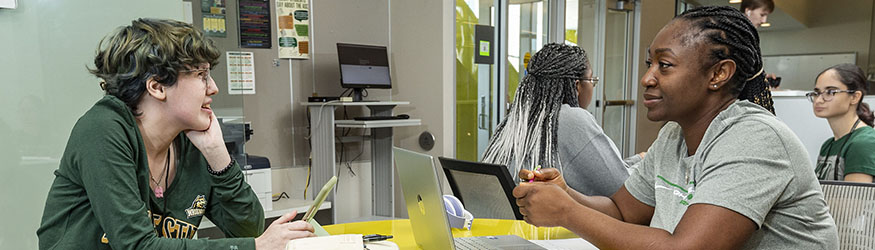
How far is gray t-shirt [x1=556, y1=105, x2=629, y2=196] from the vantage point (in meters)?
2.15

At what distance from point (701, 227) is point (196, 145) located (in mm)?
1245

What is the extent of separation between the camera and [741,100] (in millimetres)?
1262

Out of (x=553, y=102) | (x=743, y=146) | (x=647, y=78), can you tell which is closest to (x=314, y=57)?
(x=553, y=102)

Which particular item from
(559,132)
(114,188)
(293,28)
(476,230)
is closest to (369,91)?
(293,28)

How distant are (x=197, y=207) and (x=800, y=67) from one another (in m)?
8.29

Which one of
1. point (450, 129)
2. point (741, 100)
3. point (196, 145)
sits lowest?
point (450, 129)

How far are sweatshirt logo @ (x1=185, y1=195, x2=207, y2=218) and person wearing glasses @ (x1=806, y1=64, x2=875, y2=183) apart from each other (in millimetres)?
2821

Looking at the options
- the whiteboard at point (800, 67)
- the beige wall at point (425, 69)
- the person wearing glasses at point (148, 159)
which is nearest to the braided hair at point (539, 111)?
the person wearing glasses at point (148, 159)

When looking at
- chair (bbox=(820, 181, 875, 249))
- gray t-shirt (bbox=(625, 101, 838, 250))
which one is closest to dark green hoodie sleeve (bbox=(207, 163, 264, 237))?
gray t-shirt (bbox=(625, 101, 838, 250))

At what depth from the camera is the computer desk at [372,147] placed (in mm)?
3572

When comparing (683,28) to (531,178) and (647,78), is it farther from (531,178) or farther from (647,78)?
(531,178)

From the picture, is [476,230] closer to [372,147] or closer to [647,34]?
[372,147]

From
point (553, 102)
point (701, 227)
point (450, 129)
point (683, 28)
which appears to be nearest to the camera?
point (701, 227)

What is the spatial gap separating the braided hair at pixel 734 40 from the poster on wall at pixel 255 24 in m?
2.91
